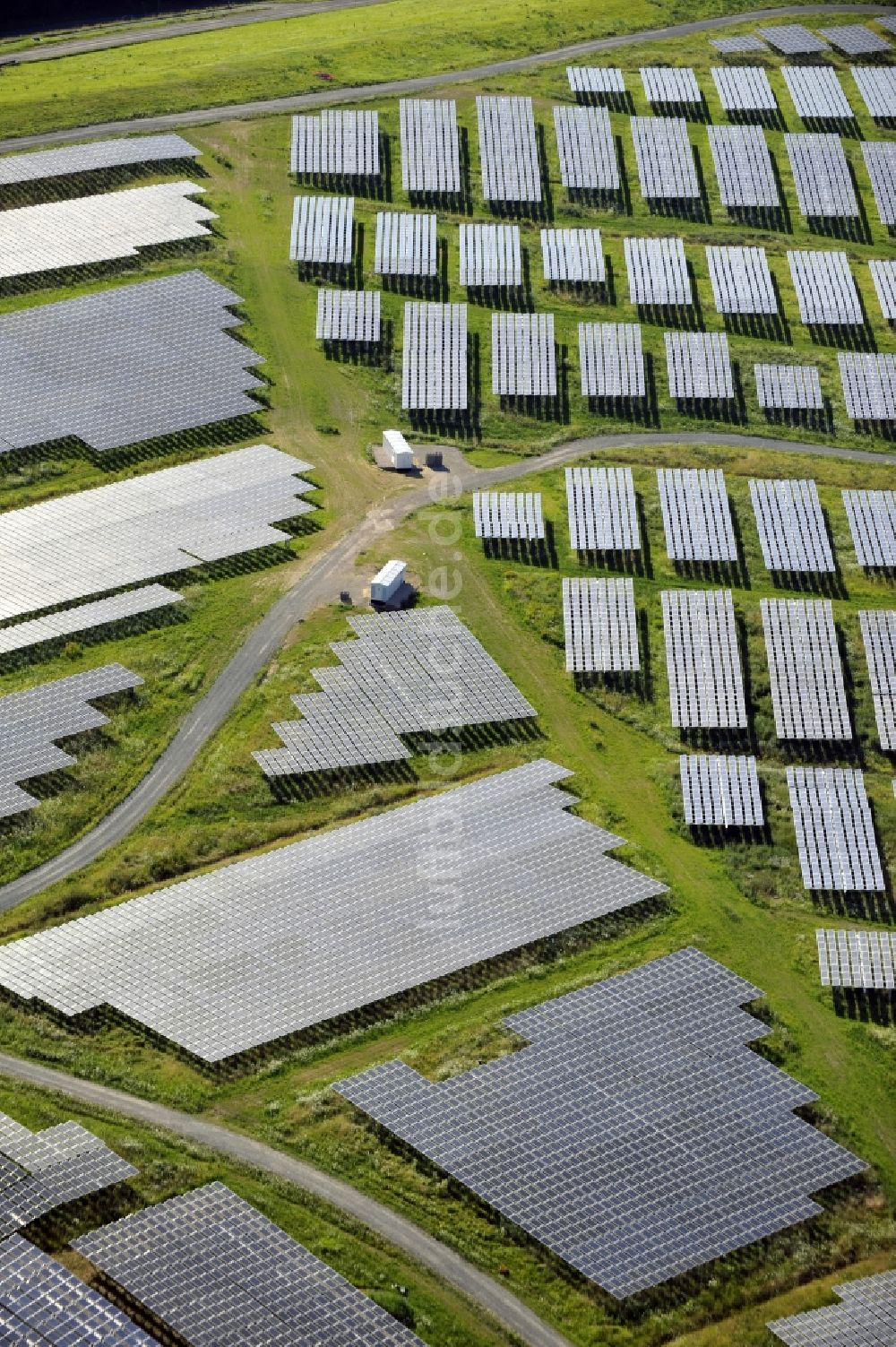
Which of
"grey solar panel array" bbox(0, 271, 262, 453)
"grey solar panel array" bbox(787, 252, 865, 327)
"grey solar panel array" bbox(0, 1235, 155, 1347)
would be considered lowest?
"grey solar panel array" bbox(0, 1235, 155, 1347)

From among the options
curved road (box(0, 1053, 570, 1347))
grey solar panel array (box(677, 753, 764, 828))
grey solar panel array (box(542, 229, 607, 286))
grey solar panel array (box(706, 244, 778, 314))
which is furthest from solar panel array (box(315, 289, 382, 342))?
curved road (box(0, 1053, 570, 1347))

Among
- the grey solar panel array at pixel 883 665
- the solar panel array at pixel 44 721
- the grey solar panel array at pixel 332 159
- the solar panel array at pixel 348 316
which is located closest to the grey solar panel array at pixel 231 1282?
the solar panel array at pixel 44 721

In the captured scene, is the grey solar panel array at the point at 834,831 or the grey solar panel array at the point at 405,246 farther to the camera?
the grey solar panel array at the point at 405,246

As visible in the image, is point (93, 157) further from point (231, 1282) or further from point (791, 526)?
point (231, 1282)

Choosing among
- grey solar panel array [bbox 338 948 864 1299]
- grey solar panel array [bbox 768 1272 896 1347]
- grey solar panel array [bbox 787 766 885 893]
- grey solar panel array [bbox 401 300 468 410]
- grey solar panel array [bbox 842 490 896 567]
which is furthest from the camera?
grey solar panel array [bbox 401 300 468 410]

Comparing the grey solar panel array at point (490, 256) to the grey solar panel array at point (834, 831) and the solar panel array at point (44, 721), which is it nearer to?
the solar panel array at point (44, 721)

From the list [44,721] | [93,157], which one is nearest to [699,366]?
[93,157]

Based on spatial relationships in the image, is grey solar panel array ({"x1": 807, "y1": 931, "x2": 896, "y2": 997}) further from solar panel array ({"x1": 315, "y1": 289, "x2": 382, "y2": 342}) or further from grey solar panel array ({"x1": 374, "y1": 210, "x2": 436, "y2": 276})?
grey solar panel array ({"x1": 374, "y1": 210, "x2": 436, "y2": 276})
